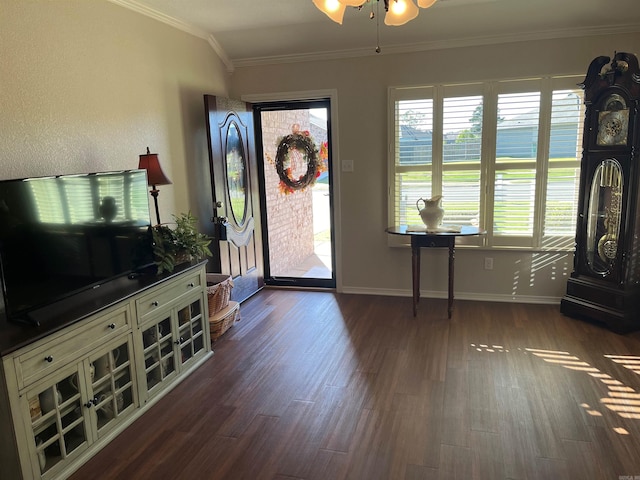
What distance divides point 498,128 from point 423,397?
8.20 feet

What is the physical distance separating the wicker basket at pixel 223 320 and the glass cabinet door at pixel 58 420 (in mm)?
1374

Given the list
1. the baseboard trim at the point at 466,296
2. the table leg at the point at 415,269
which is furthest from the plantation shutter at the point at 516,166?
the table leg at the point at 415,269

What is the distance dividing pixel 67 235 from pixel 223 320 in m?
1.55

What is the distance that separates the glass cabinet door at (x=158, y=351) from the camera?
2805mm

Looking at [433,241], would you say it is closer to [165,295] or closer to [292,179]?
[292,179]

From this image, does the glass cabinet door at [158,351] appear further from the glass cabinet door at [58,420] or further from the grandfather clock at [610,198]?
the grandfather clock at [610,198]

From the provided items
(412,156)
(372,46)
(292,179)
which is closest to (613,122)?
(412,156)

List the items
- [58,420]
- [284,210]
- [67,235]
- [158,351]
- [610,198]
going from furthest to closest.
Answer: [284,210] → [610,198] → [158,351] → [67,235] → [58,420]

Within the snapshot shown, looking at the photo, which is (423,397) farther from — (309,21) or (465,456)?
(309,21)

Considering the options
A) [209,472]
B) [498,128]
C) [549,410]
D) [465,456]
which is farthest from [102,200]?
[498,128]

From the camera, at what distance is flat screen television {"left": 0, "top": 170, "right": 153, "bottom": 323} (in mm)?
2131

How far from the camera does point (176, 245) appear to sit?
3137mm

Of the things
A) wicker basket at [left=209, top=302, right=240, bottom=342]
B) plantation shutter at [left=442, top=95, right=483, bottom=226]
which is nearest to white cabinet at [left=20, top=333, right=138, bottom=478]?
wicker basket at [left=209, top=302, right=240, bottom=342]

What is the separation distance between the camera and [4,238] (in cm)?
209
